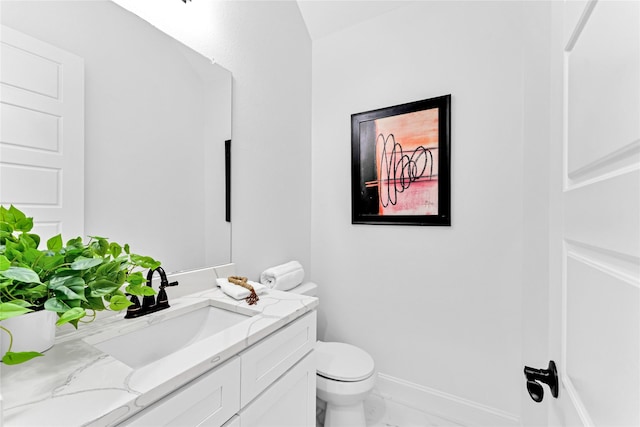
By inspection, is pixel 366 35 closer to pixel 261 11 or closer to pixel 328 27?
pixel 328 27

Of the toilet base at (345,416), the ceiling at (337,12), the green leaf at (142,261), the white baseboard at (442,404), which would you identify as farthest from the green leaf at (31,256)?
the ceiling at (337,12)

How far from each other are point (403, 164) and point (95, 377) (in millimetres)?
1618

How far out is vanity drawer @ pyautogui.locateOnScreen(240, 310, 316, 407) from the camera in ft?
2.81

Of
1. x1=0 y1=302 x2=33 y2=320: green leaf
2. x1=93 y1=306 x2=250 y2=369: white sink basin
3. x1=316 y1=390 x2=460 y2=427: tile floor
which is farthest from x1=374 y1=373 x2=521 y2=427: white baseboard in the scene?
x1=0 y1=302 x2=33 y2=320: green leaf

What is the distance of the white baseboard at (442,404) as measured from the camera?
1500mm

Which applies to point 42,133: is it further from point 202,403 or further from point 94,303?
point 202,403

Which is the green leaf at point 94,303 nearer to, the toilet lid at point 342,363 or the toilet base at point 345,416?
the toilet lid at point 342,363

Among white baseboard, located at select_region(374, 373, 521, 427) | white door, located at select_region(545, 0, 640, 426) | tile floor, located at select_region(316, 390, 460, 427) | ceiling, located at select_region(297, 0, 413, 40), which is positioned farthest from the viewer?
ceiling, located at select_region(297, 0, 413, 40)

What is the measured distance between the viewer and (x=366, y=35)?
1.85 meters

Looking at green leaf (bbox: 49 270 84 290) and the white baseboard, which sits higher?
green leaf (bbox: 49 270 84 290)

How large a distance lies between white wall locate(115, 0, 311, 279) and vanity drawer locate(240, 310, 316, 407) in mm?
573

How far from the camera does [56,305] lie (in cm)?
60

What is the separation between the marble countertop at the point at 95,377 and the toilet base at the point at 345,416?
0.83 m

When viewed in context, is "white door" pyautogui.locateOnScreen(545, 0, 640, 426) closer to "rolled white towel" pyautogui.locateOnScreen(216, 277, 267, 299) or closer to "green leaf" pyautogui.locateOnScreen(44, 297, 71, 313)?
"green leaf" pyautogui.locateOnScreen(44, 297, 71, 313)
